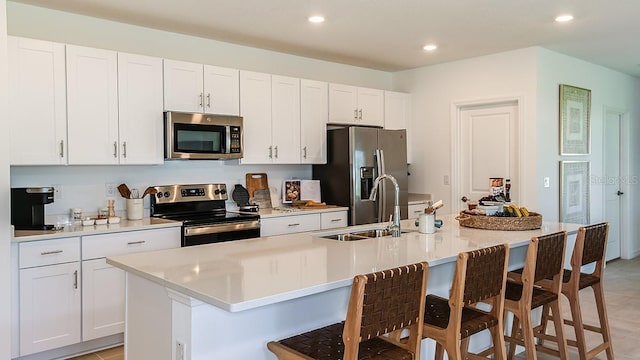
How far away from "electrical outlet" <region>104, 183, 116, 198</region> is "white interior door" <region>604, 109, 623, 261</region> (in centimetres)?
576

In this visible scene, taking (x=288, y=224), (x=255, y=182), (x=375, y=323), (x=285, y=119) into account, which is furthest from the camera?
(x=255, y=182)

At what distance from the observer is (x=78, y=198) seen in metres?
3.98

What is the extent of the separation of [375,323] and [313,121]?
3520mm

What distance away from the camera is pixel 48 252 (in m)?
3.27

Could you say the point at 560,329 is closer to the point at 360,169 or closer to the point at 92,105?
the point at 360,169

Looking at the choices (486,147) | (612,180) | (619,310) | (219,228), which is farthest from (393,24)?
(612,180)

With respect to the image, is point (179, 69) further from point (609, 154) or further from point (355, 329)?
point (609, 154)

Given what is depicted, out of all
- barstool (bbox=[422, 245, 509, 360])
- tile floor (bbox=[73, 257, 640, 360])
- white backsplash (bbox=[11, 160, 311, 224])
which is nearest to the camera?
barstool (bbox=[422, 245, 509, 360])

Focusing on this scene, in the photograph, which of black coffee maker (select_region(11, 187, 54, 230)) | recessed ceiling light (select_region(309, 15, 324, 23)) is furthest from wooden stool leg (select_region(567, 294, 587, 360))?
black coffee maker (select_region(11, 187, 54, 230))

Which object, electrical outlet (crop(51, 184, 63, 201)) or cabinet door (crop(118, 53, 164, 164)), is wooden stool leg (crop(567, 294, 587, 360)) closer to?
cabinet door (crop(118, 53, 164, 164))

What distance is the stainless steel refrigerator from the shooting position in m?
5.04

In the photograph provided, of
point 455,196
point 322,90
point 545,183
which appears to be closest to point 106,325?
point 322,90

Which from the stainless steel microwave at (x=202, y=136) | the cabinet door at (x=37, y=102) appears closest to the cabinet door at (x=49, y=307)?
the cabinet door at (x=37, y=102)

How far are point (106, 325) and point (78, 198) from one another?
1029mm
